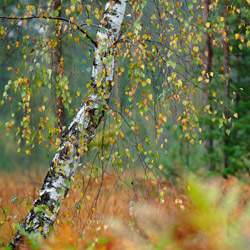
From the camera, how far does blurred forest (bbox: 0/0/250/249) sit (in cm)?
257

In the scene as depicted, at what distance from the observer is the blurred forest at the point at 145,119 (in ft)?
8.42

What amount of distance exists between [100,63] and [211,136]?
4.23m

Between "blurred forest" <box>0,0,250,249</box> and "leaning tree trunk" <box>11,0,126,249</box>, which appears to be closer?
"blurred forest" <box>0,0,250,249</box>

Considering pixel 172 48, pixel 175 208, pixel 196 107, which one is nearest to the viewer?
pixel 172 48

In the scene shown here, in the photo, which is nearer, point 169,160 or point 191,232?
point 191,232

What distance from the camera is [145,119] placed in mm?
6254

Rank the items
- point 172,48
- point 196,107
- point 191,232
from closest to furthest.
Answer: point 191,232 → point 172,48 → point 196,107

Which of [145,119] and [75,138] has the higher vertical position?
[145,119]

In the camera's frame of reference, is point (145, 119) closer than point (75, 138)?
No

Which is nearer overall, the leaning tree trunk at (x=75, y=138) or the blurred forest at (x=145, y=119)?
the blurred forest at (x=145, y=119)

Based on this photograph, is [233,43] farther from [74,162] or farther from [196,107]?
[74,162]

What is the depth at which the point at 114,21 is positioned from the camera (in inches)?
161

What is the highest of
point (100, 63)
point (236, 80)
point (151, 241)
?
point (236, 80)

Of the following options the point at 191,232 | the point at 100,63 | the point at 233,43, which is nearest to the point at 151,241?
the point at 191,232
